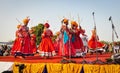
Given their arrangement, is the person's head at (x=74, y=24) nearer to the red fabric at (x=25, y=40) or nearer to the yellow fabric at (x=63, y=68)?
the red fabric at (x=25, y=40)

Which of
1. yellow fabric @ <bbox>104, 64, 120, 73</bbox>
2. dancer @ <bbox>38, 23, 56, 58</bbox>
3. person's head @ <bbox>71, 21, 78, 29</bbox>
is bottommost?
yellow fabric @ <bbox>104, 64, 120, 73</bbox>

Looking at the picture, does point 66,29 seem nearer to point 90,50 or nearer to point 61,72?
point 61,72

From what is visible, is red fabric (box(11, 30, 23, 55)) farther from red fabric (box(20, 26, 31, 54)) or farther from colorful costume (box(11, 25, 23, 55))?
red fabric (box(20, 26, 31, 54))

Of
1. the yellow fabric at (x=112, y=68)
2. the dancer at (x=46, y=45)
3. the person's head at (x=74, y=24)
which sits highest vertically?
the person's head at (x=74, y=24)

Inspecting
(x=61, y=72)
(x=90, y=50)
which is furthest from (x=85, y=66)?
(x=90, y=50)

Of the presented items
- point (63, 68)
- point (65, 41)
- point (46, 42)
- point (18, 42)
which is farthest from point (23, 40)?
point (63, 68)

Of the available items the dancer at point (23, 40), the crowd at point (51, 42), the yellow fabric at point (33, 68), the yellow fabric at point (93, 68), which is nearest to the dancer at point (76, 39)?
the crowd at point (51, 42)

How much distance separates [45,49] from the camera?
1271 cm

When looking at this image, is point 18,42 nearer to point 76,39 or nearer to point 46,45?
point 46,45

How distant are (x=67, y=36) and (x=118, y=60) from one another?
3126mm

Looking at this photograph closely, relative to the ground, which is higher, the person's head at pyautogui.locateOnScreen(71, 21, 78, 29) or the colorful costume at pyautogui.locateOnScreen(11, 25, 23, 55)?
the person's head at pyautogui.locateOnScreen(71, 21, 78, 29)

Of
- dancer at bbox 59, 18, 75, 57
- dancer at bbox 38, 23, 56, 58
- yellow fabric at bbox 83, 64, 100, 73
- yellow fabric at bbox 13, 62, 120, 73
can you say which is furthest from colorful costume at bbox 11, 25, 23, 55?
yellow fabric at bbox 83, 64, 100, 73

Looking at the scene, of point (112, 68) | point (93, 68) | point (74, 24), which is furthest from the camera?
point (74, 24)

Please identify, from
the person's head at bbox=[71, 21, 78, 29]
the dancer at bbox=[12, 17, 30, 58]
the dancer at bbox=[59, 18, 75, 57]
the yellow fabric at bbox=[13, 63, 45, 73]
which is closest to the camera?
the yellow fabric at bbox=[13, 63, 45, 73]
